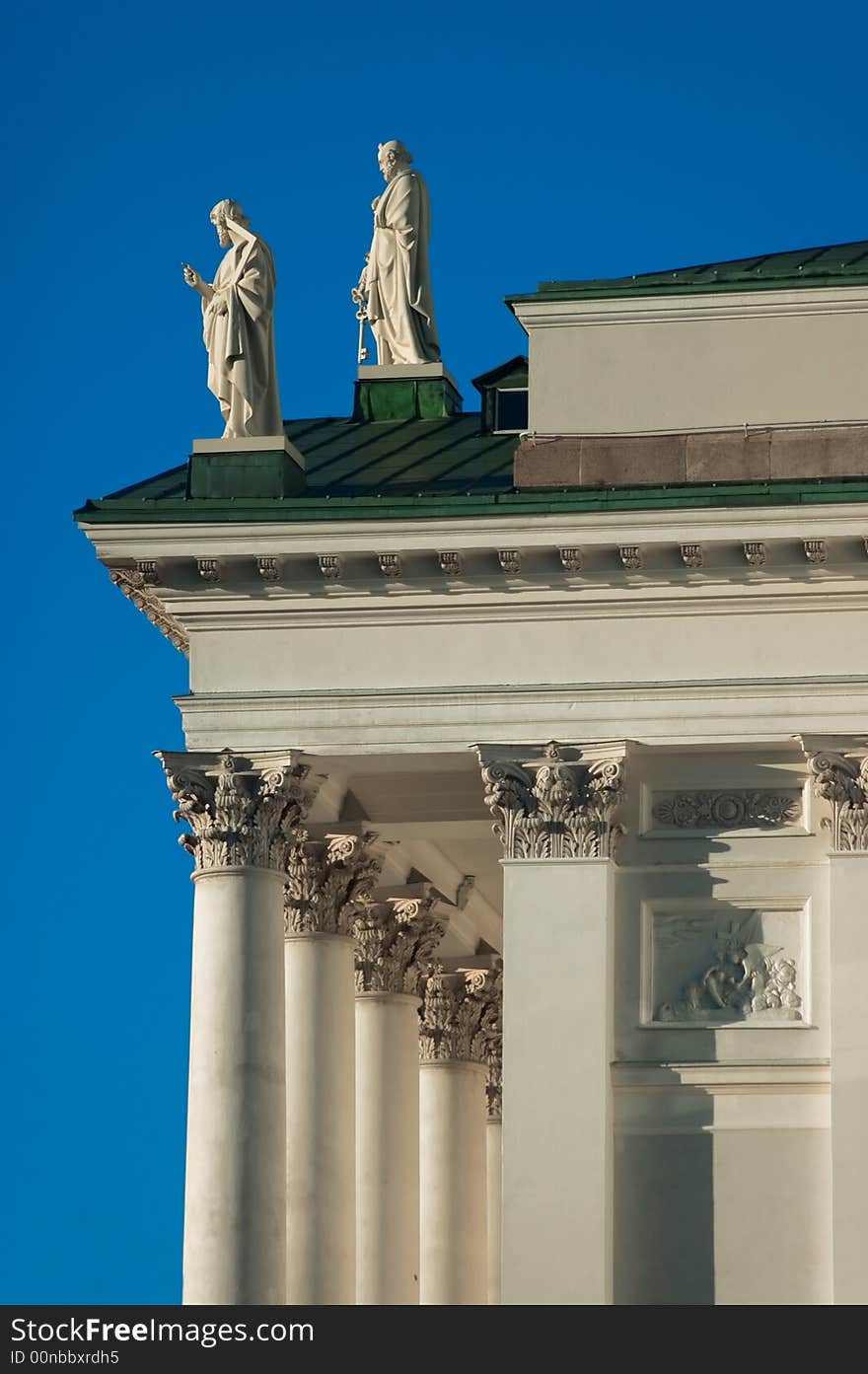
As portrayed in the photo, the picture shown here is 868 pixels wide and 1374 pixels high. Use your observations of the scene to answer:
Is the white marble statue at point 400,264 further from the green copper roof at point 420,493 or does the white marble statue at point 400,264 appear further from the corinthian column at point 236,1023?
the corinthian column at point 236,1023

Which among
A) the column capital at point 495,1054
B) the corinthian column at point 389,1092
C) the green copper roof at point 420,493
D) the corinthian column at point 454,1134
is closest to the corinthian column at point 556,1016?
the green copper roof at point 420,493

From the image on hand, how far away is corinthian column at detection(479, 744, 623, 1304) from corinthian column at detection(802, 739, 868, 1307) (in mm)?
3242

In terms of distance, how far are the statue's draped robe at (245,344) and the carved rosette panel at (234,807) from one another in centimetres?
554

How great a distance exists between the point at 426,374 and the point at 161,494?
631 centimetres

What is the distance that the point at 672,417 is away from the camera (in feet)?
205

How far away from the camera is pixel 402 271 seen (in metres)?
66.8

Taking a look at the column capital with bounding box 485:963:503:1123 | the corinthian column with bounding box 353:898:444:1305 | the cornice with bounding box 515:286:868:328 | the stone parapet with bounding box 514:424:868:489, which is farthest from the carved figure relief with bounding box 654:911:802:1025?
the column capital with bounding box 485:963:503:1123

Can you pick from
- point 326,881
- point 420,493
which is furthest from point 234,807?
point 420,493

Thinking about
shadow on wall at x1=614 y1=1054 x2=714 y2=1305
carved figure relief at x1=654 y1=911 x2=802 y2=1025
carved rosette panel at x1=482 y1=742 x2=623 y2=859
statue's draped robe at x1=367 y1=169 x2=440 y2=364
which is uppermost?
statue's draped robe at x1=367 y1=169 x2=440 y2=364

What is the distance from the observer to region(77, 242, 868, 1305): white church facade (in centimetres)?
5947

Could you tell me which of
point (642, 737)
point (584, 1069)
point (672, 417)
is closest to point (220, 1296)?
point (584, 1069)

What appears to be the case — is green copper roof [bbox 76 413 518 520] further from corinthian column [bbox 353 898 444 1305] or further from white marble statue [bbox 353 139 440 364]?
corinthian column [bbox 353 898 444 1305]

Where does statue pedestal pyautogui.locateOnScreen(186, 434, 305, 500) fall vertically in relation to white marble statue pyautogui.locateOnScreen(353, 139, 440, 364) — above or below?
below

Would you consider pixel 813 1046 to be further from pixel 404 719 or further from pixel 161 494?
pixel 161 494
